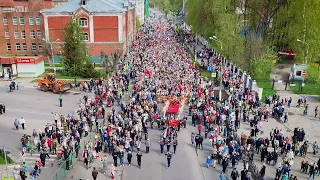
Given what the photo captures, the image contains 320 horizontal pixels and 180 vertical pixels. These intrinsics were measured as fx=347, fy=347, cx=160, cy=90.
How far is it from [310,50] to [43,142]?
34667 millimetres

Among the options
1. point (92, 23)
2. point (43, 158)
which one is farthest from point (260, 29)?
point (43, 158)

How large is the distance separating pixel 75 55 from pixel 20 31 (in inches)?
673

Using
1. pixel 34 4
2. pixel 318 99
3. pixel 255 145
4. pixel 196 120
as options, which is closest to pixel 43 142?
pixel 196 120

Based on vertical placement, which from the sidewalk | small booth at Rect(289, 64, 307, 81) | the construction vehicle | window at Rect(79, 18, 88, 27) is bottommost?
the sidewalk

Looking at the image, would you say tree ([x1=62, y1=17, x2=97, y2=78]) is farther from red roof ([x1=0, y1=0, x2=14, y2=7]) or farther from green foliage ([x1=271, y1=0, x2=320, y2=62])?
green foliage ([x1=271, y1=0, x2=320, y2=62])

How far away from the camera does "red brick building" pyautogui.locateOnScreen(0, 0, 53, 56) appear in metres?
55.2

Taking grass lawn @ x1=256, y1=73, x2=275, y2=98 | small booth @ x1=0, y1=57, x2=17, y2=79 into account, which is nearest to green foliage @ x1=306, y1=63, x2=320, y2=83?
grass lawn @ x1=256, y1=73, x2=275, y2=98

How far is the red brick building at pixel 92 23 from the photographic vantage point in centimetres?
5200

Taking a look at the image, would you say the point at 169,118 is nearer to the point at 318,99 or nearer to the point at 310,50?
the point at 318,99

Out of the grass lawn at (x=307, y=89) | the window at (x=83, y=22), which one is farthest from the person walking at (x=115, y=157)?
the window at (x=83, y=22)

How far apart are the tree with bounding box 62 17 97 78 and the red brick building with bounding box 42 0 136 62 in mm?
7218

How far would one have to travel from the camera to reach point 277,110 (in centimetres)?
2948

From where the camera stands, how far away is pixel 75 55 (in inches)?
1759

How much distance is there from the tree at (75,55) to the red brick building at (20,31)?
13.2 m
